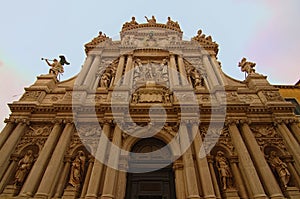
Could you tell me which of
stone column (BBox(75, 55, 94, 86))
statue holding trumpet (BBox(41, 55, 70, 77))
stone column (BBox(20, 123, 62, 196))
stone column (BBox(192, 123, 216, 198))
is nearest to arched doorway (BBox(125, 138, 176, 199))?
stone column (BBox(192, 123, 216, 198))

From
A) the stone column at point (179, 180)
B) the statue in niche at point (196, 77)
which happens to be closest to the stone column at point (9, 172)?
the stone column at point (179, 180)

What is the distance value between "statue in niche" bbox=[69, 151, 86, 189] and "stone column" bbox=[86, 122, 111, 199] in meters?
0.79

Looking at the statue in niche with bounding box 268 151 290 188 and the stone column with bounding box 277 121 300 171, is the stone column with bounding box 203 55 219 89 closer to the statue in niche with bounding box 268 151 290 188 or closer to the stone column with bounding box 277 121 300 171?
the stone column with bounding box 277 121 300 171

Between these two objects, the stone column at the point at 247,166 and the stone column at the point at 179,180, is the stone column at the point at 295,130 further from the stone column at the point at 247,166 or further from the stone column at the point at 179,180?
the stone column at the point at 179,180

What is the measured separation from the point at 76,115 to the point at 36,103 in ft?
7.81

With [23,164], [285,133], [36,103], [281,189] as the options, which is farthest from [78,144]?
[285,133]

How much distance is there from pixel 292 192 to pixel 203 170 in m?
3.54

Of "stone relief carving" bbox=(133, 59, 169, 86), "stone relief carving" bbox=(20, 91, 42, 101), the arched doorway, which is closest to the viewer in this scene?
the arched doorway

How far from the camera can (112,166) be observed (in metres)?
9.70

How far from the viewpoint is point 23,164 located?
1026 centimetres

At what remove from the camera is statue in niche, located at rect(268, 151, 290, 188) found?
9750 mm

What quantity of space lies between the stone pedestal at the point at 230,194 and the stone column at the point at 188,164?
4.48ft

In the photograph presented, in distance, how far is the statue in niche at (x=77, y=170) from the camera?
9.77 m

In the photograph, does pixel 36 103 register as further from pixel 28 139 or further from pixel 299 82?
pixel 299 82
